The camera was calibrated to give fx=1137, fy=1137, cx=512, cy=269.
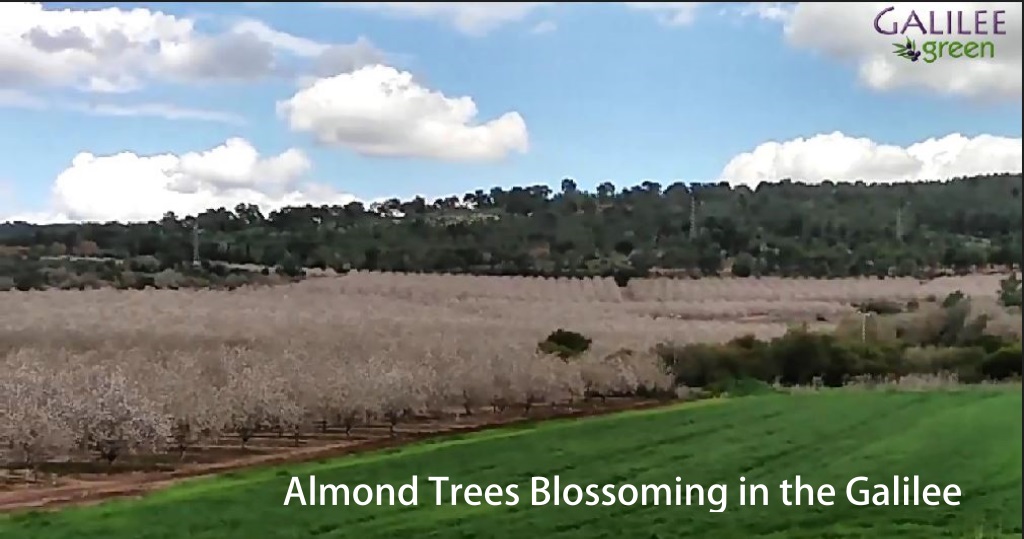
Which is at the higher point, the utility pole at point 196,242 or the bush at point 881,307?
the utility pole at point 196,242

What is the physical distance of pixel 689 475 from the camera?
4832 mm

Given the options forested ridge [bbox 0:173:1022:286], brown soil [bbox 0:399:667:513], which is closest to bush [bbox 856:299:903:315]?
forested ridge [bbox 0:173:1022:286]

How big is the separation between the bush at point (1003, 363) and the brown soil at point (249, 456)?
1.61 metres

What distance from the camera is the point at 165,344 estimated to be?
245 inches

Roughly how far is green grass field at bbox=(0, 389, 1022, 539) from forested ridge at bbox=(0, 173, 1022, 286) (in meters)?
0.67

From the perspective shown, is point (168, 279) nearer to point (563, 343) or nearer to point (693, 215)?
point (563, 343)

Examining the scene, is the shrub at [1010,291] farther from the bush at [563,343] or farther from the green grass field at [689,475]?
the bush at [563,343]

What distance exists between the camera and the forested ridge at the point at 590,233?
495 centimetres

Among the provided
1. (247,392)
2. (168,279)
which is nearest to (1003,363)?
(168,279)

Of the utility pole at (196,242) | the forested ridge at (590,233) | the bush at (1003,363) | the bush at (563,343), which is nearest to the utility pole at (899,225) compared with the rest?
the forested ridge at (590,233)

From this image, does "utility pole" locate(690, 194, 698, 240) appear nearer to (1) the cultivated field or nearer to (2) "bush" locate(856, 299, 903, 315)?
(1) the cultivated field

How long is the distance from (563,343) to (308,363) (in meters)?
1.52

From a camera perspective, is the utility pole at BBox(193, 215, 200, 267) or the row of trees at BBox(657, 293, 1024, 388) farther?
the utility pole at BBox(193, 215, 200, 267)

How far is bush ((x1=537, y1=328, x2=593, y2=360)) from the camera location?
6.25 meters
